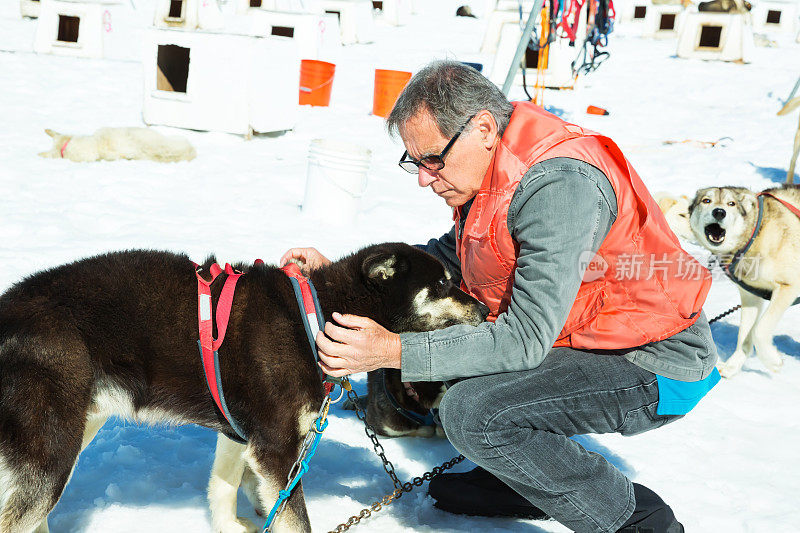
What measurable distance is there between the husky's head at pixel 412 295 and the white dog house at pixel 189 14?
15.9 m

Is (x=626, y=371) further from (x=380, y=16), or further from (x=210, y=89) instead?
(x=380, y=16)

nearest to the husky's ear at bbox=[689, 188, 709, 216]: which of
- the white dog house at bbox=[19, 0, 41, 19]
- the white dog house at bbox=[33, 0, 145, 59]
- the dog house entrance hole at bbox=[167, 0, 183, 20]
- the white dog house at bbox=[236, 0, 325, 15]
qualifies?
the white dog house at bbox=[33, 0, 145, 59]

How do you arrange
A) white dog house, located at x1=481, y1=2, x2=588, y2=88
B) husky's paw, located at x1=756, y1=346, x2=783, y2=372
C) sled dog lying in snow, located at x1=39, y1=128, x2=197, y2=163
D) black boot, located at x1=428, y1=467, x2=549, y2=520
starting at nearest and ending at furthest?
black boot, located at x1=428, y1=467, x2=549, y2=520 → husky's paw, located at x1=756, y1=346, x2=783, y2=372 → sled dog lying in snow, located at x1=39, y1=128, x2=197, y2=163 → white dog house, located at x1=481, y1=2, x2=588, y2=88

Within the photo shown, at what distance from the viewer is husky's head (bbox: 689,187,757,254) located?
4.87 meters

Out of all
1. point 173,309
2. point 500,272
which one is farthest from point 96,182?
point 500,272

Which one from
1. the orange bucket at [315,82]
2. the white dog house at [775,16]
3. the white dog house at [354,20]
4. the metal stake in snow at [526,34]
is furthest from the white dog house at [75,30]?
the white dog house at [775,16]

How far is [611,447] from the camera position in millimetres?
3318

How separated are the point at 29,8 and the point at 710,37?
18462 mm

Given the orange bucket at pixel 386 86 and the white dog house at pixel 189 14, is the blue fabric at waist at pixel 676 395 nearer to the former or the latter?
the orange bucket at pixel 386 86

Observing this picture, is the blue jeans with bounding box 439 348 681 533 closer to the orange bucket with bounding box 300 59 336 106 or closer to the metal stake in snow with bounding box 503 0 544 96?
the metal stake in snow with bounding box 503 0 544 96

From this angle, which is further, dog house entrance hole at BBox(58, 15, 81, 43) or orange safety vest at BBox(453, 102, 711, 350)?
dog house entrance hole at BBox(58, 15, 81, 43)

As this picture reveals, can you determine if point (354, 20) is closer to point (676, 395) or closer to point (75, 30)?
point (75, 30)

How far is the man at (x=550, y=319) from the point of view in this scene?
204 centimetres

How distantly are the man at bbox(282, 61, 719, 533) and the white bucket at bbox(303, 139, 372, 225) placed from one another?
4.33 metres
